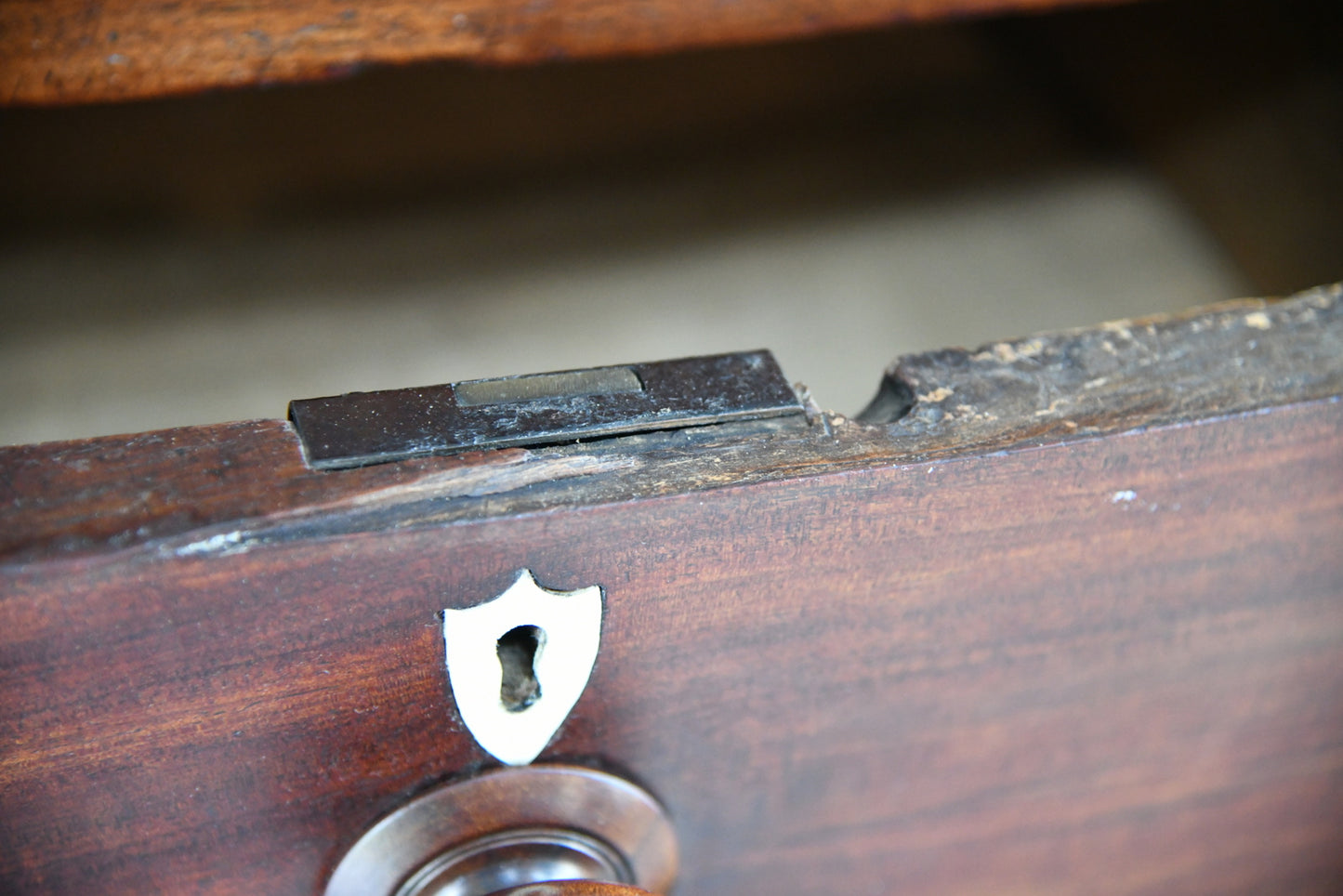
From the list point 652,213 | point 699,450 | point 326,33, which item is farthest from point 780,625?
point 652,213

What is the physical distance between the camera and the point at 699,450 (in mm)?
375

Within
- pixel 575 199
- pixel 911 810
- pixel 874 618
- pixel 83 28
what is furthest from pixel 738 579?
pixel 575 199

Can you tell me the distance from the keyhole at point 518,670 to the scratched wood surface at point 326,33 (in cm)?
25

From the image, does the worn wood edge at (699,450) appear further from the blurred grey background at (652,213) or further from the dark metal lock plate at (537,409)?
the blurred grey background at (652,213)

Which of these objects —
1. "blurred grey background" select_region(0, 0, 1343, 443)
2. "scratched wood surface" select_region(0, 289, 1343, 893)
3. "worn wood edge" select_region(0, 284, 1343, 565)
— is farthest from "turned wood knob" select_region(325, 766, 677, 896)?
"blurred grey background" select_region(0, 0, 1343, 443)

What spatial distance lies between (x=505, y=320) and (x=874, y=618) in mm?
360

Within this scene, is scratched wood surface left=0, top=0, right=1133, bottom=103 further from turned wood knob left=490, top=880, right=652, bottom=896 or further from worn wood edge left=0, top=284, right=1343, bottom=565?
turned wood knob left=490, top=880, right=652, bottom=896

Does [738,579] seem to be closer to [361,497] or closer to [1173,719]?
[361,497]

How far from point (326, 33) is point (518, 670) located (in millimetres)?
268

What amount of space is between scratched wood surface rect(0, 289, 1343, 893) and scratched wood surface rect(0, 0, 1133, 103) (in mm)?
190

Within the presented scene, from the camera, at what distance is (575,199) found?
78 centimetres

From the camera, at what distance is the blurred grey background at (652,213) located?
68 centimetres

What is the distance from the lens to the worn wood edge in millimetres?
325

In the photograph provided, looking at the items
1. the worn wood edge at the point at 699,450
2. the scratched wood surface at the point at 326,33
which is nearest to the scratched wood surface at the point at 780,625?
the worn wood edge at the point at 699,450
